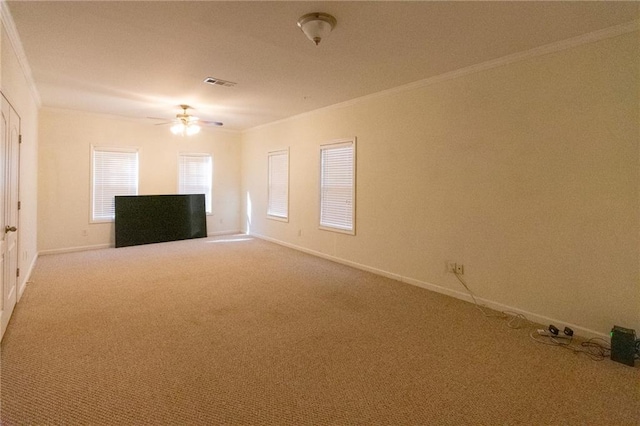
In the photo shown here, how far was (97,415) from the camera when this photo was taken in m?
1.83

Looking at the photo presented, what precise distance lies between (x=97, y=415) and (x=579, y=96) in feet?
13.9

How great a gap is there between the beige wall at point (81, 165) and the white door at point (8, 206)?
2774 millimetres

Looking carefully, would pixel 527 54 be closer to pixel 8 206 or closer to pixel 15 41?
pixel 15 41

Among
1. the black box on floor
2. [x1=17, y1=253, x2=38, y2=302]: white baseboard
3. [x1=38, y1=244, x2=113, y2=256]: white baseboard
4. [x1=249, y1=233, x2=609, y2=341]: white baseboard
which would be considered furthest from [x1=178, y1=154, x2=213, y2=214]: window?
the black box on floor

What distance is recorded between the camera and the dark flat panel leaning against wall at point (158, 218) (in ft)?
21.3

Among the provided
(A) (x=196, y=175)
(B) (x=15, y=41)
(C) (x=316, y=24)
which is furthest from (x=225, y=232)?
(C) (x=316, y=24)

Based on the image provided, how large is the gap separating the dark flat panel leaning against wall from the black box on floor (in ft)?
23.3

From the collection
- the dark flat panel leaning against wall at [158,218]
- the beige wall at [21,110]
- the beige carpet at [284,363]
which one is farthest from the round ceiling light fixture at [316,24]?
the dark flat panel leaning against wall at [158,218]

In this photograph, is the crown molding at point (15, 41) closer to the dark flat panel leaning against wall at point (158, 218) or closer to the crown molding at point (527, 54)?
the dark flat panel leaning against wall at point (158, 218)

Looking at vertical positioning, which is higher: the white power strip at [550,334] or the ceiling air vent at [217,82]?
the ceiling air vent at [217,82]

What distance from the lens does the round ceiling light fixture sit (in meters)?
2.52

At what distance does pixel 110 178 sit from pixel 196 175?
1725mm

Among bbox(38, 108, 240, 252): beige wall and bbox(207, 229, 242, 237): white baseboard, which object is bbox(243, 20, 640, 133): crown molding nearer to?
bbox(38, 108, 240, 252): beige wall

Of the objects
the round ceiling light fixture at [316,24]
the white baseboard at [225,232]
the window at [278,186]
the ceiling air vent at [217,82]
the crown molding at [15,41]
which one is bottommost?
the white baseboard at [225,232]
